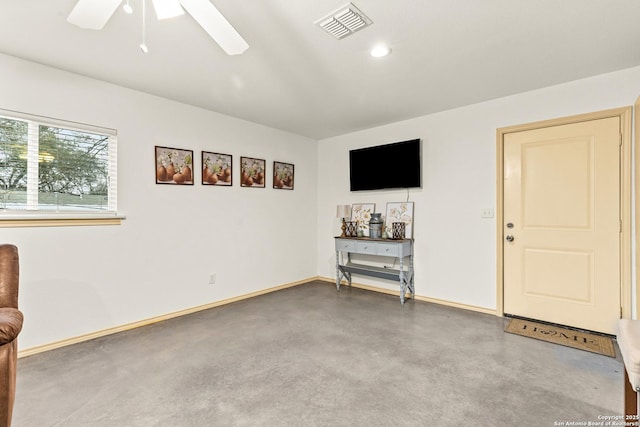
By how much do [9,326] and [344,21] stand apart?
96.7 inches

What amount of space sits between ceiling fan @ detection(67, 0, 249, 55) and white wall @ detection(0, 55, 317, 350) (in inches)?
59.7

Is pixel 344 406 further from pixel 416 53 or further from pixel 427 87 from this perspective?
pixel 427 87

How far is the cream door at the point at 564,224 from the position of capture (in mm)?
2730

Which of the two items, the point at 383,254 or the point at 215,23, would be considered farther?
the point at 383,254

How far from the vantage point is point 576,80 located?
2.86m

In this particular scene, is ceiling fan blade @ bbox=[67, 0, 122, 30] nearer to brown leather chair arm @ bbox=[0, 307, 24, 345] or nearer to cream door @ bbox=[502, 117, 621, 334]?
brown leather chair arm @ bbox=[0, 307, 24, 345]

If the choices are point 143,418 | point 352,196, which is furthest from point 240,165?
point 143,418

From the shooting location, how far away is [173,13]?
1451 millimetres

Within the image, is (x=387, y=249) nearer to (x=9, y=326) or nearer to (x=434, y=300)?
(x=434, y=300)

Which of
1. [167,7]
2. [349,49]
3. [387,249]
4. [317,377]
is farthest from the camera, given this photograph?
[387,249]

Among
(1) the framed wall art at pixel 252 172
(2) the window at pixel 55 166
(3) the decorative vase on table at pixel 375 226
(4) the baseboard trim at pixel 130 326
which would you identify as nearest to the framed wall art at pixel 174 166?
(2) the window at pixel 55 166

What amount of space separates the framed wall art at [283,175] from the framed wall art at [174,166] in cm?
127

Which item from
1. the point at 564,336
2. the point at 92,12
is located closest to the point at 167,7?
the point at 92,12

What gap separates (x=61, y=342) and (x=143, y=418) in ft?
5.03
